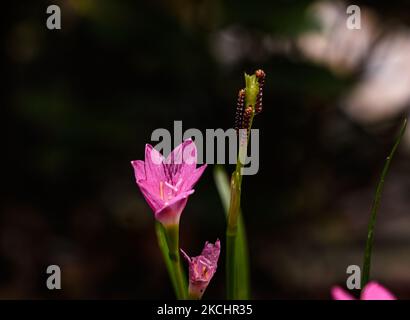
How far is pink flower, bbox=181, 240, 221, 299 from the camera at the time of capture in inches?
13.1

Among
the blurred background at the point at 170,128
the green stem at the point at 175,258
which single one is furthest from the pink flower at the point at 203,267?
the blurred background at the point at 170,128

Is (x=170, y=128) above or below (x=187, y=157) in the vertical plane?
above

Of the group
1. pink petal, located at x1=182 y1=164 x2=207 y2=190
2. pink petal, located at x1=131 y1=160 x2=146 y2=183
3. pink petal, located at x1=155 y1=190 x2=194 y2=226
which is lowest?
pink petal, located at x1=155 y1=190 x2=194 y2=226

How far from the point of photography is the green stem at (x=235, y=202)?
320mm

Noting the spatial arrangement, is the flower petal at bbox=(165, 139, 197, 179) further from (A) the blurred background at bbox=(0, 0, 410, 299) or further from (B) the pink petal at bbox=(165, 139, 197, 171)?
(A) the blurred background at bbox=(0, 0, 410, 299)

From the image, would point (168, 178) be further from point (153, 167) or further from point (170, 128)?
point (170, 128)

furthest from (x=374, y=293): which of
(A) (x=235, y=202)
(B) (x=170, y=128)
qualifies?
(B) (x=170, y=128)

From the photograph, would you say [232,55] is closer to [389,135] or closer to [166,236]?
[389,135]

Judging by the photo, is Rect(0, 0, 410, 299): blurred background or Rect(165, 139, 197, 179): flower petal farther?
Rect(0, 0, 410, 299): blurred background

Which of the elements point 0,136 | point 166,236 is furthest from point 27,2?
point 166,236

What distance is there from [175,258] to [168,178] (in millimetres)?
42

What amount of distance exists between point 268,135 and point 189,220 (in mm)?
244

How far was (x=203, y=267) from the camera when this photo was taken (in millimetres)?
337

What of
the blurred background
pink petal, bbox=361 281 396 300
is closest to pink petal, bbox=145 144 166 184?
pink petal, bbox=361 281 396 300
